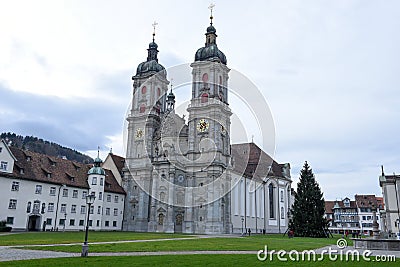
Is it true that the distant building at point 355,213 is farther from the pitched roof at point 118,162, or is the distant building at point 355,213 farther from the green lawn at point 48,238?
the green lawn at point 48,238

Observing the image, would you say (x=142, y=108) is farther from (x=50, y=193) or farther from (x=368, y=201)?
(x=368, y=201)

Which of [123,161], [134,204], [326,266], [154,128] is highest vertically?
[154,128]

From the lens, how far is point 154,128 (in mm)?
66375

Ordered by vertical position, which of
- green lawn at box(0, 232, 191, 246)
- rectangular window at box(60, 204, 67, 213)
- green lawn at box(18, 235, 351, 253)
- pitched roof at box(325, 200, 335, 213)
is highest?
pitched roof at box(325, 200, 335, 213)

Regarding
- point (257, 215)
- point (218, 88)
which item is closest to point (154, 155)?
point (218, 88)

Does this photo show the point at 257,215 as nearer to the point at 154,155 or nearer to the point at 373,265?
the point at 154,155

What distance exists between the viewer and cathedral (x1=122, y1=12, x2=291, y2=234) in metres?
57.2

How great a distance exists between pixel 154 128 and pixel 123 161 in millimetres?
9706

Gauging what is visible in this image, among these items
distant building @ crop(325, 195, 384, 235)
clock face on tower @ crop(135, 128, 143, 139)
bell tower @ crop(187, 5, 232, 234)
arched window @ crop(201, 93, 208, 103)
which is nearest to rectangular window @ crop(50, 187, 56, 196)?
clock face on tower @ crop(135, 128, 143, 139)

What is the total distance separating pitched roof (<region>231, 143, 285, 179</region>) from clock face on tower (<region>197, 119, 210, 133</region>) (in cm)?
1178

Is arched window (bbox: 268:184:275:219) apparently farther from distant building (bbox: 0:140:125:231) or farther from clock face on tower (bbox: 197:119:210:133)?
distant building (bbox: 0:140:125:231)

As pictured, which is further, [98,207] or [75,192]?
[98,207]

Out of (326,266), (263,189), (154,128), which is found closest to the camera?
(326,266)

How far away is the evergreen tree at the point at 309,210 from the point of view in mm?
47688
